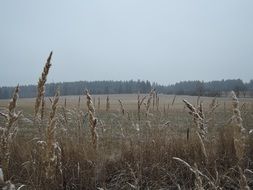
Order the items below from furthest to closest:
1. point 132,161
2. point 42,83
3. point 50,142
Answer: point 132,161 < point 42,83 < point 50,142

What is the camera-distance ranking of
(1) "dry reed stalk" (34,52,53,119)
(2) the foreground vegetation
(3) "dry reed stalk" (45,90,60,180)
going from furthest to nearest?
(2) the foreground vegetation
(1) "dry reed stalk" (34,52,53,119)
(3) "dry reed stalk" (45,90,60,180)

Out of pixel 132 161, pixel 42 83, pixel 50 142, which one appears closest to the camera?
pixel 50 142

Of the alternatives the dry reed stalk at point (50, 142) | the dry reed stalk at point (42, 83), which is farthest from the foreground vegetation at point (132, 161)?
the dry reed stalk at point (50, 142)

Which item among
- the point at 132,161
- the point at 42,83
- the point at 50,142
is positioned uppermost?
the point at 42,83

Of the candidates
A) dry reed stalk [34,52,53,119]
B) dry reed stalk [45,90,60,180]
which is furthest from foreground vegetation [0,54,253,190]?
dry reed stalk [45,90,60,180]

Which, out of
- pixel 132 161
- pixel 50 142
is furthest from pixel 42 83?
pixel 132 161

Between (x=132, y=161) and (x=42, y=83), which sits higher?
(x=42, y=83)

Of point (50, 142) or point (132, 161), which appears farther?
point (132, 161)

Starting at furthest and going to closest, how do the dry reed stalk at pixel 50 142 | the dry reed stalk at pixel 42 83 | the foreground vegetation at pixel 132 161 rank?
the foreground vegetation at pixel 132 161, the dry reed stalk at pixel 42 83, the dry reed stalk at pixel 50 142

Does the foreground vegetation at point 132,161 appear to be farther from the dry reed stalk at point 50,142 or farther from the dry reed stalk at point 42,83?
the dry reed stalk at point 50,142

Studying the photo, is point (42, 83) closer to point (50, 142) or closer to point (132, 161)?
point (50, 142)

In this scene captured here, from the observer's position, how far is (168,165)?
12.9ft

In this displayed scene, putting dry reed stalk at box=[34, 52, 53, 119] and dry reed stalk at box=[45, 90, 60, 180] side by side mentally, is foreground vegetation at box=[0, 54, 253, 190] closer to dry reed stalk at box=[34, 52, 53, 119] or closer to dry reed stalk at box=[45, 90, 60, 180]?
dry reed stalk at box=[34, 52, 53, 119]

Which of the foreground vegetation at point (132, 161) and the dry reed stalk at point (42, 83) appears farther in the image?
the foreground vegetation at point (132, 161)
